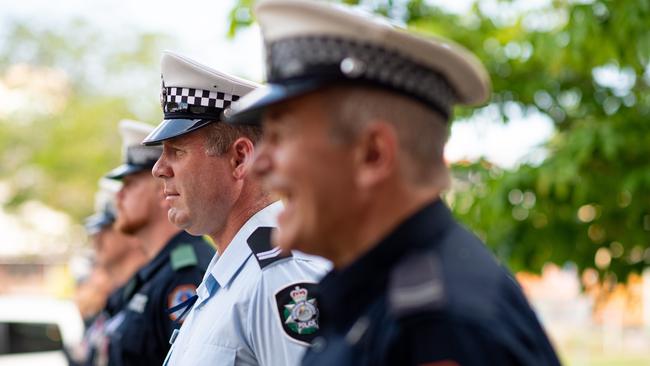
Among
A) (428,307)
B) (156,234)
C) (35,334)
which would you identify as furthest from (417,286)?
(35,334)

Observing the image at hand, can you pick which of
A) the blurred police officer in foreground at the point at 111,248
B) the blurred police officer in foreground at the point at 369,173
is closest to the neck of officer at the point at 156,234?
the blurred police officer in foreground at the point at 111,248

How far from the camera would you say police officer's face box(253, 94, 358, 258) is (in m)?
1.65

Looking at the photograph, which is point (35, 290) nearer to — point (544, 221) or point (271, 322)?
point (544, 221)

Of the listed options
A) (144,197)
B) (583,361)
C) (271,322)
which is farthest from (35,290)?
(271,322)

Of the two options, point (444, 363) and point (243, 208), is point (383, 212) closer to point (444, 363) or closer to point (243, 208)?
point (444, 363)

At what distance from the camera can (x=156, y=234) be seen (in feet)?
15.8

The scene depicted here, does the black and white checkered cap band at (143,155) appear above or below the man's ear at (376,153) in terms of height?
below

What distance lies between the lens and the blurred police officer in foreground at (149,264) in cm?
397

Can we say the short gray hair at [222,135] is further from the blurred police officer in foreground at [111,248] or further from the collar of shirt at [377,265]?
the blurred police officer in foreground at [111,248]

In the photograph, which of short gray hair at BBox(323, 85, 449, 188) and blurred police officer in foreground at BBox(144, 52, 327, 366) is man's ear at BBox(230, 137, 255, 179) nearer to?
blurred police officer in foreground at BBox(144, 52, 327, 366)

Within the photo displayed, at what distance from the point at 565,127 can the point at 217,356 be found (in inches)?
133

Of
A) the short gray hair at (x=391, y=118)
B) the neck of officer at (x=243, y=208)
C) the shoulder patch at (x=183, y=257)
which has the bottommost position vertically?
the shoulder patch at (x=183, y=257)

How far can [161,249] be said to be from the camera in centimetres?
441

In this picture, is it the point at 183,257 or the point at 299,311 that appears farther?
the point at 183,257
